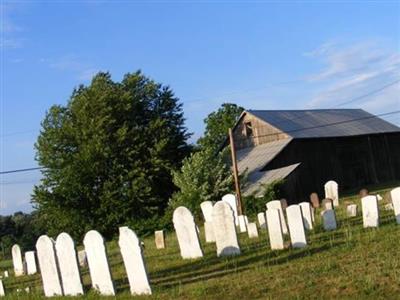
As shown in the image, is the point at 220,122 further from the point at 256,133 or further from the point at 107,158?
the point at 107,158

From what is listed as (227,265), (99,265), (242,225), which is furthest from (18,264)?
(227,265)

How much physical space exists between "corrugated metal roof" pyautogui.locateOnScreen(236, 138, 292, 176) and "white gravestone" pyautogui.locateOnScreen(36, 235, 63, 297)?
2789 centimetres

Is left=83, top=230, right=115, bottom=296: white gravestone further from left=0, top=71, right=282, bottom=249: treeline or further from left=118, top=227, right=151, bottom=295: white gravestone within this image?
left=0, top=71, right=282, bottom=249: treeline

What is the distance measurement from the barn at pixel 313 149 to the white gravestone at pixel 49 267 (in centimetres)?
2421

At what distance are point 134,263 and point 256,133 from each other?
3527 centimetres

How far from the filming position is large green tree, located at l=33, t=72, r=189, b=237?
4378cm

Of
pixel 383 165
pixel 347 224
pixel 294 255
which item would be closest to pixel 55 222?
pixel 383 165

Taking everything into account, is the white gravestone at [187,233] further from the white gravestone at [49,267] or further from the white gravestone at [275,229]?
the white gravestone at [49,267]

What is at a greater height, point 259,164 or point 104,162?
point 104,162

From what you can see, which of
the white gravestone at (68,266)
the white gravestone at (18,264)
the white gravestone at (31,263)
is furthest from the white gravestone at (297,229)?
the white gravestone at (18,264)

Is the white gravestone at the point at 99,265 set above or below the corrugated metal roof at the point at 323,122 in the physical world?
below

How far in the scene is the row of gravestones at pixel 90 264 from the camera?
12.1m

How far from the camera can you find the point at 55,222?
45375 millimetres

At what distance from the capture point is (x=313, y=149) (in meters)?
44.6
